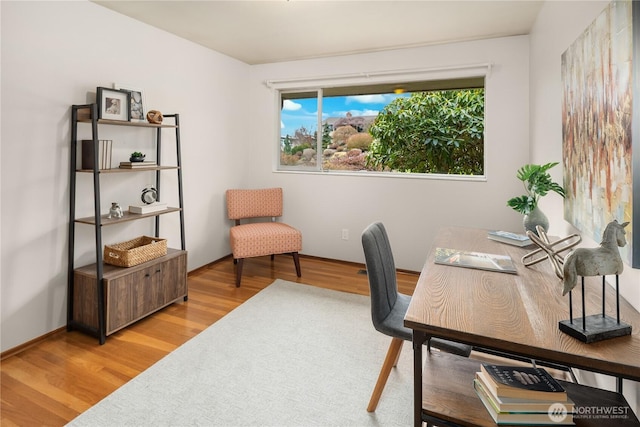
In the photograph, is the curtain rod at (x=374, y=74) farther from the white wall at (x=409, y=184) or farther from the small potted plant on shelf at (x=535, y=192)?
the small potted plant on shelf at (x=535, y=192)

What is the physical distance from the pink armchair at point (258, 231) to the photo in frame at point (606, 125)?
242 cm

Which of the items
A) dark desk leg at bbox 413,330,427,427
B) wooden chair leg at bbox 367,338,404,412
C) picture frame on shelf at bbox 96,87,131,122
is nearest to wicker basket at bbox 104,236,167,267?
picture frame on shelf at bbox 96,87,131,122

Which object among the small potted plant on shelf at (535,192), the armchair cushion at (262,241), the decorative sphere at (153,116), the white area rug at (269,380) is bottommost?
the white area rug at (269,380)

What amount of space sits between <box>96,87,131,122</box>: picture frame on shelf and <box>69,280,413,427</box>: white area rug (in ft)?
5.59

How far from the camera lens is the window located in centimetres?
363

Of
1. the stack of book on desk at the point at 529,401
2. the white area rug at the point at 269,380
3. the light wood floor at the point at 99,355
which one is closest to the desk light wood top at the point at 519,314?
the stack of book on desk at the point at 529,401

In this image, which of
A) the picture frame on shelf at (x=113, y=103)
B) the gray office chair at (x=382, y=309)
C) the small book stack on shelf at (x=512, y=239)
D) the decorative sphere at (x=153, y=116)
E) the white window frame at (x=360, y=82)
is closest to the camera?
the gray office chair at (x=382, y=309)

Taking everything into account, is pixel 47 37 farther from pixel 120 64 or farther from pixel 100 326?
pixel 100 326

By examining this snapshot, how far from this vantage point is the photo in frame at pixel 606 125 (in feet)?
3.64

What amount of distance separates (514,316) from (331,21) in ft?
8.86

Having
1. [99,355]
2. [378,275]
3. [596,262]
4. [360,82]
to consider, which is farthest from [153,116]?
[596,262]

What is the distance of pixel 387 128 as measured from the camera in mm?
3928

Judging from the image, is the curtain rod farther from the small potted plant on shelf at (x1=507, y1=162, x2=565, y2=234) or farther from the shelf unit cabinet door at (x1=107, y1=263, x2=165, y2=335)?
the shelf unit cabinet door at (x1=107, y1=263, x2=165, y2=335)

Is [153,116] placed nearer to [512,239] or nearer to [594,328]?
[512,239]
